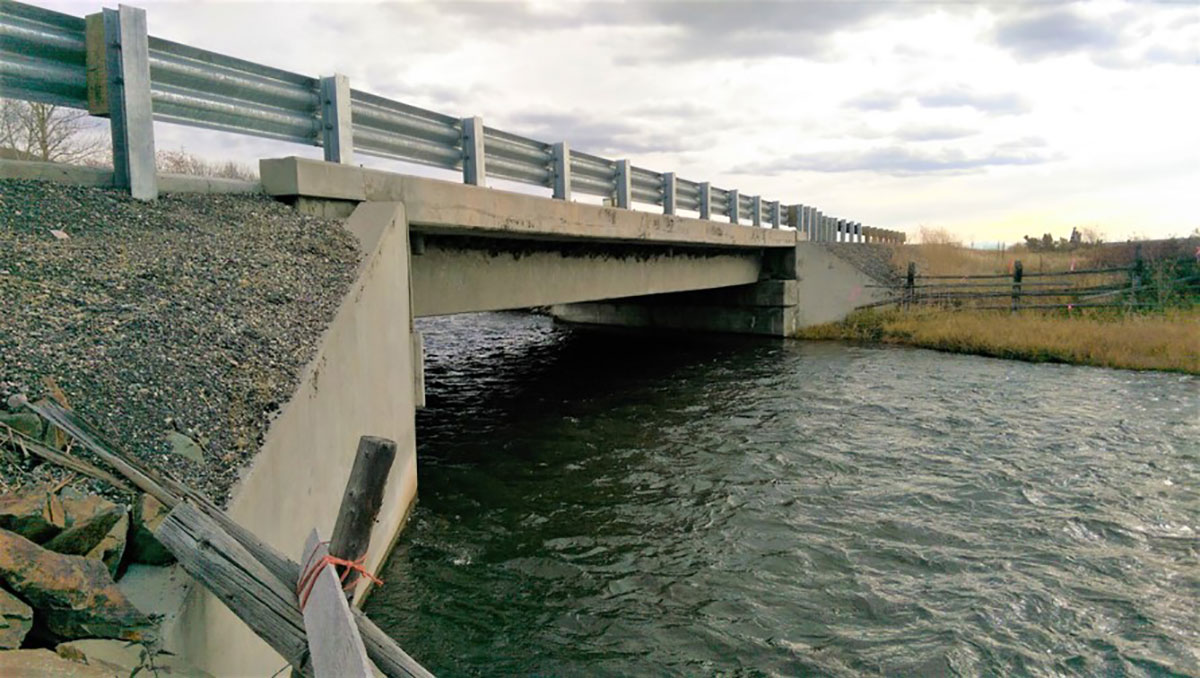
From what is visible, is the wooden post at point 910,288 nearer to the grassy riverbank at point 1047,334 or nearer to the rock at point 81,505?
the grassy riverbank at point 1047,334

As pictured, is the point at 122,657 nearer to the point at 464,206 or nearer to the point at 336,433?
the point at 336,433

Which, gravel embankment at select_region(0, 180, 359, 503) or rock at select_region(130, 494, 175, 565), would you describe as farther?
gravel embankment at select_region(0, 180, 359, 503)

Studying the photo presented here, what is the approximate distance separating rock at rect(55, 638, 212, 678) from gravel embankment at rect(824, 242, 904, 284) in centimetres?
2061

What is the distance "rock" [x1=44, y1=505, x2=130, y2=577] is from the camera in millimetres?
2455

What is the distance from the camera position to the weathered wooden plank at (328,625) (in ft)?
6.50

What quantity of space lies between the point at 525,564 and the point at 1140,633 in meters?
4.40

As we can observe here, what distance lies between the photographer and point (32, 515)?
2.45m

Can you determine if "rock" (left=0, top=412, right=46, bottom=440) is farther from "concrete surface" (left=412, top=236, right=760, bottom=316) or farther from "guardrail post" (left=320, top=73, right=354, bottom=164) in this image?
"concrete surface" (left=412, top=236, right=760, bottom=316)

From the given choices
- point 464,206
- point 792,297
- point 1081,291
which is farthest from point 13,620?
point 1081,291

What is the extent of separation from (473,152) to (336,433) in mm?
4931

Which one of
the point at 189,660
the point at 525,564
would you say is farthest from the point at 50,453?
the point at 525,564

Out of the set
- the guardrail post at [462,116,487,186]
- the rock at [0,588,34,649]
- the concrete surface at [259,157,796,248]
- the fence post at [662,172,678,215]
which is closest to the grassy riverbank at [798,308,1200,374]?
the fence post at [662,172,678,215]

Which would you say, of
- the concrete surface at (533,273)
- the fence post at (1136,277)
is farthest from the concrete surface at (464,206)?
the fence post at (1136,277)

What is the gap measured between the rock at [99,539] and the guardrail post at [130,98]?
392 centimetres
